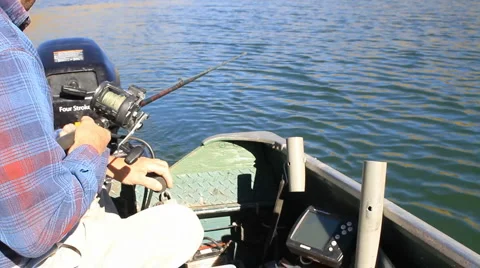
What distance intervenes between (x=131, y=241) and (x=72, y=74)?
2.30 m

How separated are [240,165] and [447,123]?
4.97 m

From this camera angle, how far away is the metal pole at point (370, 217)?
212 cm

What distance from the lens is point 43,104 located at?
150 cm

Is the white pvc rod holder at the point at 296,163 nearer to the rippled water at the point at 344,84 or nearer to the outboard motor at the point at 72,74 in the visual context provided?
the outboard motor at the point at 72,74

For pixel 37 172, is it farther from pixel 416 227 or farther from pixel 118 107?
pixel 416 227

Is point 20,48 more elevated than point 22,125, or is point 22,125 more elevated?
point 20,48

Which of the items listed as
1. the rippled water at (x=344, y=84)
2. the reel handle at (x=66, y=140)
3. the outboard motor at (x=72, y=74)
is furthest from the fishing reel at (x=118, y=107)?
the rippled water at (x=344, y=84)

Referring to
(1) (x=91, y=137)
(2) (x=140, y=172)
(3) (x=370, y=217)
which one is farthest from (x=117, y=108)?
(3) (x=370, y=217)

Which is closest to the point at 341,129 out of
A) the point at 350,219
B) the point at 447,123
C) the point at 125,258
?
the point at 447,123

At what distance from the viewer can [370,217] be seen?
A: 215 cm

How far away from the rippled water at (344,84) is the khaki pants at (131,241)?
3.55m

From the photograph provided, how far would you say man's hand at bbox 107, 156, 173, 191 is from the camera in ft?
7.54

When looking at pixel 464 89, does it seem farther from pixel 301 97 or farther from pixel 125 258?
pixel 125 258

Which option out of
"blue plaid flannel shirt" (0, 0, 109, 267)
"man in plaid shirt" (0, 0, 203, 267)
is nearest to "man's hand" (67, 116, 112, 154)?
"man in plaid shirt" (0, 0, 203, 267)
